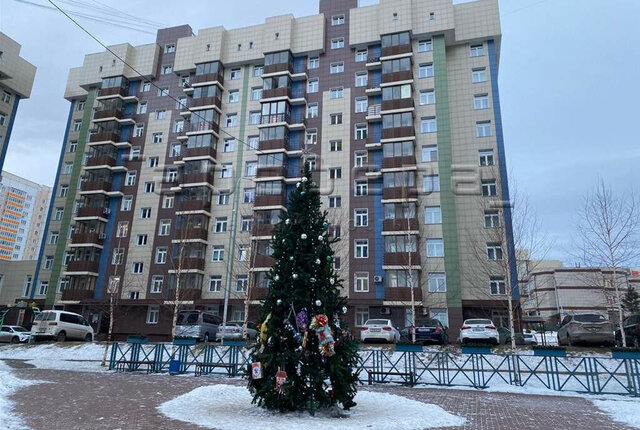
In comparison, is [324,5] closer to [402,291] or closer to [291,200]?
[402,291]

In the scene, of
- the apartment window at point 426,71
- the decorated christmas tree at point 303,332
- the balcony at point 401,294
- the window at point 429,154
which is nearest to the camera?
the decorated christmas tree at point 303,332

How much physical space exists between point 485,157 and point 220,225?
22959mm

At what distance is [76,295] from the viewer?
3744 cm

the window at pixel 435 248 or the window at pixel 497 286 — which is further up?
the window at pixel 435 248

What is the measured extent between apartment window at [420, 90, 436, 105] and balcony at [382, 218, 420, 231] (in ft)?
35.1

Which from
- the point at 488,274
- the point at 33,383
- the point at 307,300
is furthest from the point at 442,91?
the point at 33,383

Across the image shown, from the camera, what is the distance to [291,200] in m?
10.1

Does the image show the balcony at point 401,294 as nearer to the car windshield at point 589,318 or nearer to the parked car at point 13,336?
the car windshield at point 589,318

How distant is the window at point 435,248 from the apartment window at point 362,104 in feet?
42.2

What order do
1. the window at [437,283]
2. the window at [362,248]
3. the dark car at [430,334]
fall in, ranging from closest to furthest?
the dark car at [430,334] → the window at [437,283] → the window at [362,248]

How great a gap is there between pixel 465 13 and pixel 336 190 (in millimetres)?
19072

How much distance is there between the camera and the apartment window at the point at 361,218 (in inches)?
1318

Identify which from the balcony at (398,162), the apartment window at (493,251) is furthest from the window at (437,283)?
the balcony at (398,162)

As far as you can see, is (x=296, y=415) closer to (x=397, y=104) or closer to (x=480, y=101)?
(x=397, y=104)
